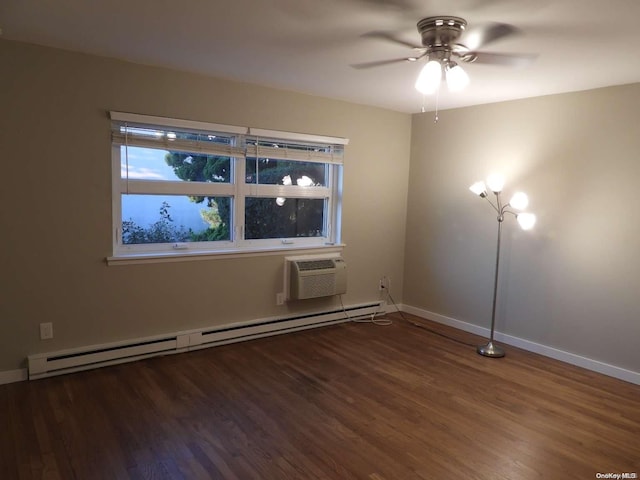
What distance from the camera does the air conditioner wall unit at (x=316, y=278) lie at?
4168mm

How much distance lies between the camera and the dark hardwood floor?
2.24m

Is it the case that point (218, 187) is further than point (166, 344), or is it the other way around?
point (218, 187)

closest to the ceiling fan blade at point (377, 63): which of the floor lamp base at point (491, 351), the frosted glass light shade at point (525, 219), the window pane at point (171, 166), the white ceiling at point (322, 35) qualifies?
the white ceiling at point (322, 35)

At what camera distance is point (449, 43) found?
2412mm

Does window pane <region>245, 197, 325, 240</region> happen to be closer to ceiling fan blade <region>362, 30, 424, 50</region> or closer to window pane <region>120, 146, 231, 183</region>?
window pane <region>120, 146, 231, 183</region>

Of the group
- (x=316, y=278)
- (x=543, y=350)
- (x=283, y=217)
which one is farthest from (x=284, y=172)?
(x=543, y=350)

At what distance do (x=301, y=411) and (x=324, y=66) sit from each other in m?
2.32

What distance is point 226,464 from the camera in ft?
7.30

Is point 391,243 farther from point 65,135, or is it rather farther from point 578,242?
point 65,135

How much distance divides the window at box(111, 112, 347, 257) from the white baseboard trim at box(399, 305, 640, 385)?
1.39 meters

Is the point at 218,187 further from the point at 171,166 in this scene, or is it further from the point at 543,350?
the point at 543,350

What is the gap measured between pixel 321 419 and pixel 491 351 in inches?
73.3

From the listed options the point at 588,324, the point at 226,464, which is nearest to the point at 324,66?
the point at 226,464

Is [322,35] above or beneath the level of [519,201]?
above
